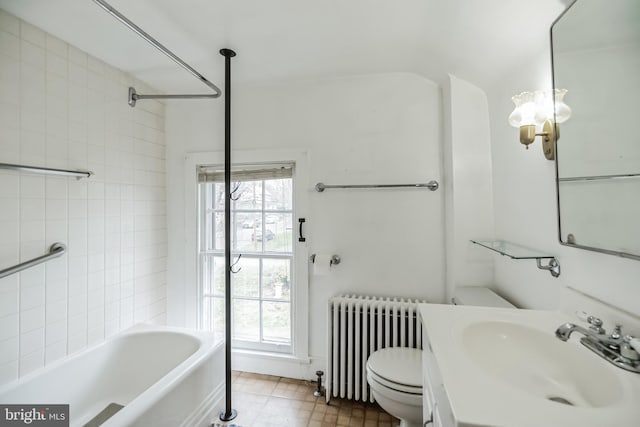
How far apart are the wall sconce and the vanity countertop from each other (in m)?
0.72

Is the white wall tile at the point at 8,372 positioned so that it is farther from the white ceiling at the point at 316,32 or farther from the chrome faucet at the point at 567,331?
the chrome faucet at the point at 567,331

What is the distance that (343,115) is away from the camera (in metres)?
2.05

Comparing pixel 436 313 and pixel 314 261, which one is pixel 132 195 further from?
pixel 436 313

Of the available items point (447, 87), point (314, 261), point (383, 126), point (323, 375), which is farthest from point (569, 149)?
point (323, 375)

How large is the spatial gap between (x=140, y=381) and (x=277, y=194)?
60.6 inches

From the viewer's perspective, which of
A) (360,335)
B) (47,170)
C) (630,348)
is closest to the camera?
(630,348)

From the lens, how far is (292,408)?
182 cm

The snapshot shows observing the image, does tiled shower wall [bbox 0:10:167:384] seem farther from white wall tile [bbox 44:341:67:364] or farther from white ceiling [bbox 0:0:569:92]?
white ceiling [bbox 0:0:569:92]

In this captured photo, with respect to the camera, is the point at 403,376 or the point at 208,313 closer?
the point at 403,376

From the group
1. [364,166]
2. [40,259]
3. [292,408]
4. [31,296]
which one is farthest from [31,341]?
[364,166]

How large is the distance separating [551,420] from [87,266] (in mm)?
2255

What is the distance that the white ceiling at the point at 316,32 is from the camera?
131 cm

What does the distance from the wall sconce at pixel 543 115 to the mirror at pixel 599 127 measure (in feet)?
0.12

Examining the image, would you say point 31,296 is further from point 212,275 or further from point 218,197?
point 218,197
